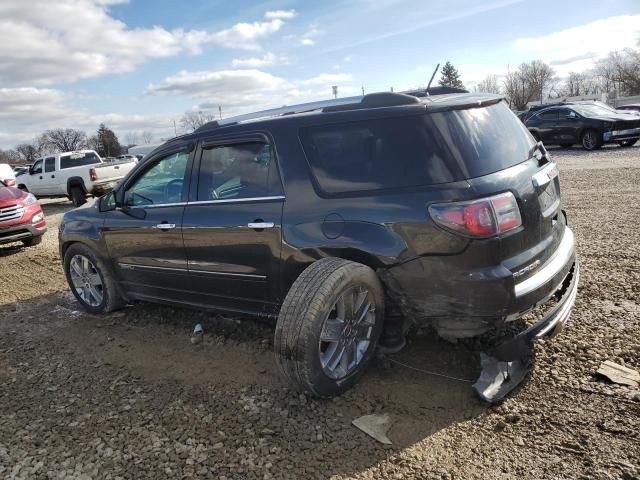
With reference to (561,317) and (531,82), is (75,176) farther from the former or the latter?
(531,82)

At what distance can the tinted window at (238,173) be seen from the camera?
11.7 ft

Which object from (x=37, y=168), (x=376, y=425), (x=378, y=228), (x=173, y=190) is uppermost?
(x=37, y=168)

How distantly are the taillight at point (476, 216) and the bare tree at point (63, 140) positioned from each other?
101 meters

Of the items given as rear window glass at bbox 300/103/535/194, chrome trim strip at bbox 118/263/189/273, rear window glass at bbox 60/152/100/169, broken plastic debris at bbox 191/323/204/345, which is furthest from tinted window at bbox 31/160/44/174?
rear window glass at bbox 300/103/535/194

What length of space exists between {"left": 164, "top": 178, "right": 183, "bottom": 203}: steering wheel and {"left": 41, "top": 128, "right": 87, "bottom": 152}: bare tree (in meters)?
98.7

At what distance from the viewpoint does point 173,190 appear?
4.23 metres

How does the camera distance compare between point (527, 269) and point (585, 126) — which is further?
point (585, 126)

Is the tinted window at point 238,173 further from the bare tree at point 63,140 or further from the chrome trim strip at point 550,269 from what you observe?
the bare tree at point 63,140

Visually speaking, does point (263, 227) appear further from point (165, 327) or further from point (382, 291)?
point (165, 327)

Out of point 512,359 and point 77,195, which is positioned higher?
point 77,195

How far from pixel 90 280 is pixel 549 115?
56.8ft

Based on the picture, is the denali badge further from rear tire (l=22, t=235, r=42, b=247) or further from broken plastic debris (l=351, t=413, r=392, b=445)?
rear tire (l=22, t=235, r=42, b=247)

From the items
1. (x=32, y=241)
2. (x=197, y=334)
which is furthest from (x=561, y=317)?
(x=32, y=241)

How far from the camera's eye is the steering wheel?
4.16 meters
